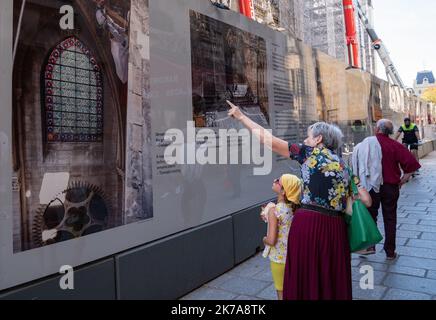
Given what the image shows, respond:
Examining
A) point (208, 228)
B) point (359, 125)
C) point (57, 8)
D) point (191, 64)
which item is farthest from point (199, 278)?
point (359, 125)

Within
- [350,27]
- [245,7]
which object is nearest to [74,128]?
[245,7]

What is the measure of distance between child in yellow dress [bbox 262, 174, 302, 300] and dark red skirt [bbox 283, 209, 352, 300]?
269mm

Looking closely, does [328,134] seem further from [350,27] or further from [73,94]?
[350,27]

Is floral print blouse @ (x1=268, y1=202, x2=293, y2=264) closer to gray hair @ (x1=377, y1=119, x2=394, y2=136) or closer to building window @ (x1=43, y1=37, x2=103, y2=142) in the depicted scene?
building window @ (x1=43, y1=37, x2=103, y2=142)

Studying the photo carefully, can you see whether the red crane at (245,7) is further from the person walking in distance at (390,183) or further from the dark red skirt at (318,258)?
the dark red skirt at (318,258)

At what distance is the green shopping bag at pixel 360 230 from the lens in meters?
2.65

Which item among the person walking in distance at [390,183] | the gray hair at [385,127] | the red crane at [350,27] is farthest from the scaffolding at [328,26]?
the person walking in distance at [390,183]

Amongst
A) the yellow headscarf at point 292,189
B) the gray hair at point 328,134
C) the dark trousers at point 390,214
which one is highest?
the gray hair at point 328,134

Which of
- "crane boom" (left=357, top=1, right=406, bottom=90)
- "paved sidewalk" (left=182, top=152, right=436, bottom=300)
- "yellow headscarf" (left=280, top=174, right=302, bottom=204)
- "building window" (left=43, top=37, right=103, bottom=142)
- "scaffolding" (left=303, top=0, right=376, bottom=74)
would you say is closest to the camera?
"building window" (left=43, top=37, right=103, bottom=142)

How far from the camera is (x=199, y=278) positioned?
4.12 meters

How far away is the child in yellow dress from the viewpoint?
2.99 m

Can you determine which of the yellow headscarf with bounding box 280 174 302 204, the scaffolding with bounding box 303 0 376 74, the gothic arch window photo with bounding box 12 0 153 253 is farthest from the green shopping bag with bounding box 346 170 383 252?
the scaffolding with bounding box 303 0 376 74

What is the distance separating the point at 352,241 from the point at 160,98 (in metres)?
2.10

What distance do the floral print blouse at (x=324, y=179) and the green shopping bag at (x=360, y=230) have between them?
94 millimetres
